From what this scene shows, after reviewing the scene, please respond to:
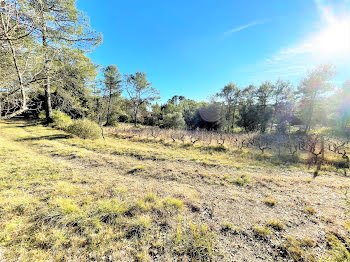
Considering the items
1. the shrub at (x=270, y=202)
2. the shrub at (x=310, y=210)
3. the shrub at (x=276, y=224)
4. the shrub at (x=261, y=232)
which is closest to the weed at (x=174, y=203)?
the shrub at (x=261, y=232)

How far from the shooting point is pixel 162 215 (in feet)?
8.32

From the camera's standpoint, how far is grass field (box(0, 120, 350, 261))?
1.85 metres

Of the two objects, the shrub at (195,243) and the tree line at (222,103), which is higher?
the tree line at (222,103)

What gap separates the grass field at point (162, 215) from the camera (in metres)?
1.85

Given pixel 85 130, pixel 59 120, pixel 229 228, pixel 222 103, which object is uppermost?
pixel 222 103

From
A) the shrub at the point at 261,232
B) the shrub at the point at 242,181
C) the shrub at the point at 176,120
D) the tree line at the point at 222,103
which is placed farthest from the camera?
the shrub at the point at 176,120

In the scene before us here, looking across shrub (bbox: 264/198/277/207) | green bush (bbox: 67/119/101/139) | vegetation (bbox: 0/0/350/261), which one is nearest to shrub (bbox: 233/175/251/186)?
vegetation (bbox: 0/0/350/261)

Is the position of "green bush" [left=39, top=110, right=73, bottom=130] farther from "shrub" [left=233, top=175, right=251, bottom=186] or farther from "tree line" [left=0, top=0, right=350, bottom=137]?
"shrub" [left=233, top=175, right=251, bottom=186]

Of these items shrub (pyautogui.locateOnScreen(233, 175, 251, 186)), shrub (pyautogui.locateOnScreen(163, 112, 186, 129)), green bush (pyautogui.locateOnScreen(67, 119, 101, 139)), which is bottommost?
shrub (pyautogui.locateOnScreen(233, 175, 251, 186))

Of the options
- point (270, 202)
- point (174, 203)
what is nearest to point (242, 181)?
point (270, 202)

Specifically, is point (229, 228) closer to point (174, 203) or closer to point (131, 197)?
point (174, 203)

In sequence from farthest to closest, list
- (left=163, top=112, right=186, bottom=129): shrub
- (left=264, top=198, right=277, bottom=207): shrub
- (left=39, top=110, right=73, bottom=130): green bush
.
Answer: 1. (left=163, top=112, right=186, bottom=129): shrub
2. (left=39, top=110, right=73, bottom=130): green bush
3. (left=264, top=198, right=277, bottom=207): shrub

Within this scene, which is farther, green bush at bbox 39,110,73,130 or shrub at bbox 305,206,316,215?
green bush at bbox 39,110,73,130

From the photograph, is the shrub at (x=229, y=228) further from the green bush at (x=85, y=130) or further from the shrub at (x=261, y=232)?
the green bush at (x=85, y=130)
